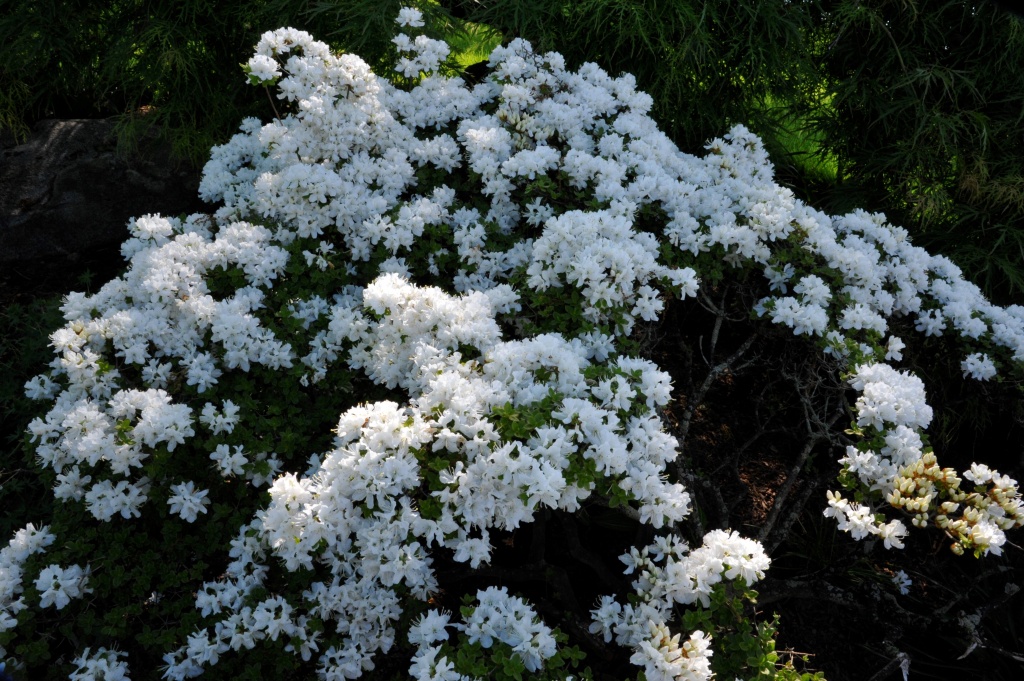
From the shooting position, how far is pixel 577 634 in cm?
245

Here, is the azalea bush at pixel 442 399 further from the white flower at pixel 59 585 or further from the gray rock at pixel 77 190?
the gray rock at pixel 77 190

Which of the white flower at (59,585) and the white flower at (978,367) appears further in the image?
the white flower at (978,367)

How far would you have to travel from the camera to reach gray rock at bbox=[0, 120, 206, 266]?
450 cm

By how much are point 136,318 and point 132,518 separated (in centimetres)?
71

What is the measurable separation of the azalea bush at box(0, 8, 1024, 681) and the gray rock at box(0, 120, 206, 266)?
1437 mm

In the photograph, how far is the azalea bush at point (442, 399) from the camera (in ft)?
6.56

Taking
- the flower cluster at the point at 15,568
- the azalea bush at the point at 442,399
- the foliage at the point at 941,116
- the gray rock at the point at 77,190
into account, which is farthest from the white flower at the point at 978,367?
the gray rock at the point at 77,190

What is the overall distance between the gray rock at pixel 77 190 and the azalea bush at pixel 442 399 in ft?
4.71

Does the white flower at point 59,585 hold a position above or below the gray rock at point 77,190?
above

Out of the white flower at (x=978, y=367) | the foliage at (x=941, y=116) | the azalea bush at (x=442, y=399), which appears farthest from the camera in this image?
the foliage at (x=941, y=116)

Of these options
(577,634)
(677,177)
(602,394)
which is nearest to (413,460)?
(602,394)

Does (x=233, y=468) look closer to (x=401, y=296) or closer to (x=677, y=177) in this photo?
(x=401, y=296)

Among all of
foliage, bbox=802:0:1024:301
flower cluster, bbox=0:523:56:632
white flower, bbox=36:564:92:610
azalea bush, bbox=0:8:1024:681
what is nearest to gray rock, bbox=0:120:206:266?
azalea bush, bbox=0:8:1024:681

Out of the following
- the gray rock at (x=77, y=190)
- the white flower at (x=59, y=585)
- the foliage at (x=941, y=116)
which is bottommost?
the gray rock at (x=77, y=190)
